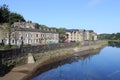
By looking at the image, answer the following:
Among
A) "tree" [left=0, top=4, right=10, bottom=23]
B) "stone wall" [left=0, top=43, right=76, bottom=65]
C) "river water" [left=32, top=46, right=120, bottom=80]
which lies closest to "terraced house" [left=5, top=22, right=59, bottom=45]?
"tree" [left=0, top=4, right=10, bottom=23]

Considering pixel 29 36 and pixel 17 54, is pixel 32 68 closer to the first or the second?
pixel 17 54

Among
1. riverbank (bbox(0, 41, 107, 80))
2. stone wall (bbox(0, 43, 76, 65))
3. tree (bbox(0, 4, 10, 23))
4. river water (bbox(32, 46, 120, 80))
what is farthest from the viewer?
tree (bbox(0, 4, 10, 23))

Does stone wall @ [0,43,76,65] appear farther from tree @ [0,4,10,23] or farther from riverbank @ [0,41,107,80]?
tree @ [0,4,10,23]

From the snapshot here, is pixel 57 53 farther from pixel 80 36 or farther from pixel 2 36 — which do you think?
pixel 80 36

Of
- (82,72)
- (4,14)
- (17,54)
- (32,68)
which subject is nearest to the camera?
(17,54)

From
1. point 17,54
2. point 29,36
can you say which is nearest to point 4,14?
point 29,36

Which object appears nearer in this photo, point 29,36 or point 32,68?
point 32,68

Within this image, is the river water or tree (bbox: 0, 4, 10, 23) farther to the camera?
tree (bbox: 0, 4, 10, 23)

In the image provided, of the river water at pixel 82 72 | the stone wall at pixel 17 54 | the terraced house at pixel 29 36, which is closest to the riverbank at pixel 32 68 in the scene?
the stone wall at pixel 17 54

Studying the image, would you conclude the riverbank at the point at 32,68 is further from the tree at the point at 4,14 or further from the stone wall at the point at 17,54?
the tree at the point at 4,14

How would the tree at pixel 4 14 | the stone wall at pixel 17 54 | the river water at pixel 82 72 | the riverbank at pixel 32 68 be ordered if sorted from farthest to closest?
the tree at pixel 4 14
the river water at pixel 82 72
the stone wall at pixel 17 54
the riverbank at pixel 32 68

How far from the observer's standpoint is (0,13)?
275 feet

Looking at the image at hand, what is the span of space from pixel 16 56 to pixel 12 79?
1176 centimetres

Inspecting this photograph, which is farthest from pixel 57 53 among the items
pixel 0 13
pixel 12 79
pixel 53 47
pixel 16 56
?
pixel 12 79
